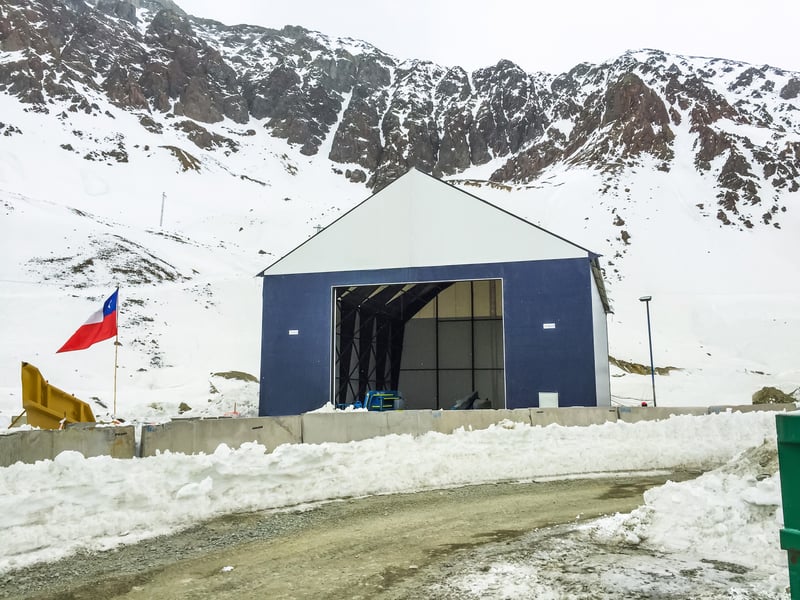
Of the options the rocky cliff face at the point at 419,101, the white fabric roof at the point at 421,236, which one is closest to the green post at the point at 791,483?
the white fabric roof at the point at 421,236

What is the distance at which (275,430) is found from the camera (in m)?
11.9

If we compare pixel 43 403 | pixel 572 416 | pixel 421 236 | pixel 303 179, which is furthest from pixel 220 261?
pixel 303 179

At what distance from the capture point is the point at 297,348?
24203mm

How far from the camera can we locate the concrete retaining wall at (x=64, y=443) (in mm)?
8492

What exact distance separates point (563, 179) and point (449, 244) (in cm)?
7491

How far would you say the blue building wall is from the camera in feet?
71.5

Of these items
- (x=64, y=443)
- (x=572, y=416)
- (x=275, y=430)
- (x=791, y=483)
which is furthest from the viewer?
(x=572, y=416)

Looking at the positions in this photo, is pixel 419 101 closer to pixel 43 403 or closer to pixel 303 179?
pixel 303 179

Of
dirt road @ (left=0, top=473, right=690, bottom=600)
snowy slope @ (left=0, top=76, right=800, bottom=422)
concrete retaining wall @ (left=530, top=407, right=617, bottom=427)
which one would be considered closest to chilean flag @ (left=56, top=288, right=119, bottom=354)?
snowy slope @ (left=0, top=76, right=800, bottom=422)

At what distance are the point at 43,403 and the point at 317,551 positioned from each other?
33.4ft

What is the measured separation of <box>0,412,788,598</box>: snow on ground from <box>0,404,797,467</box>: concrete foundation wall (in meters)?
0.55

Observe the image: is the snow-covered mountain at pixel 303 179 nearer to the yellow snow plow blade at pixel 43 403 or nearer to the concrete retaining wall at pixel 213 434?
Result: the yellow snow plow blade at pixel 43 403

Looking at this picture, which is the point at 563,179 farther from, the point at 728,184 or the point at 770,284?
the point at 770,284

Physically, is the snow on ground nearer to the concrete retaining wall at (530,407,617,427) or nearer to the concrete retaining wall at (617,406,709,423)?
the concrete retaining wall at (530,407,617,427)
